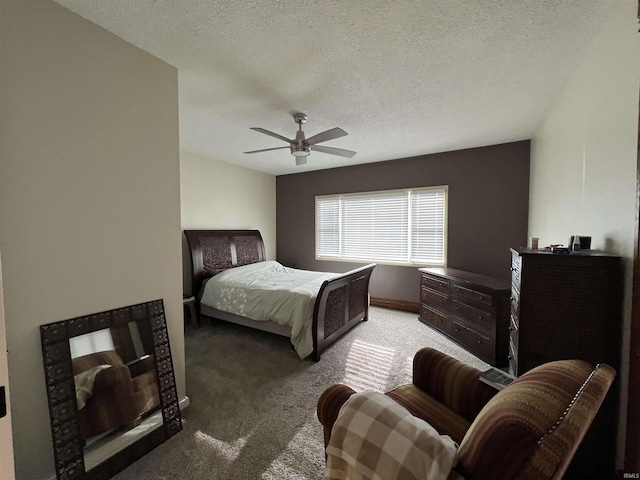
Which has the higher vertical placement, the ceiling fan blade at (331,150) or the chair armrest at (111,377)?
the ceiling fan blade at (331,150)

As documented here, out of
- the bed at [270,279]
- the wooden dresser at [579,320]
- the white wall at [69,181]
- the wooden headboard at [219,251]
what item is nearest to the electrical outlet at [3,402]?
the white wall at [69,181]

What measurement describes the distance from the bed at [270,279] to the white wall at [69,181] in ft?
4.74

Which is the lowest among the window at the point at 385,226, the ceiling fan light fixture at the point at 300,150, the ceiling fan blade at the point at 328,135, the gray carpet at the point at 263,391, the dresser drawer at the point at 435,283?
the gray carpet at the point at 263,391

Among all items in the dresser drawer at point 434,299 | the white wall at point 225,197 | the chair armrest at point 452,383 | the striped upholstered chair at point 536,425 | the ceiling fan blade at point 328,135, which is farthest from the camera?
the white wall at point 225,197

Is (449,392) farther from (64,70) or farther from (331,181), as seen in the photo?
(331,181)

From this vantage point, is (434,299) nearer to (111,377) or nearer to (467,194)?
(467,194)

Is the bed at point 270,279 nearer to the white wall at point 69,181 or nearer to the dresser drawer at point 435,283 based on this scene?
the dresser drawer at point 435,283

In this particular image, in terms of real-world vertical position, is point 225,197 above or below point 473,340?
above

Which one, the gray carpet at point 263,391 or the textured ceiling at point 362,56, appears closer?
the textured ceiling at point 362,56

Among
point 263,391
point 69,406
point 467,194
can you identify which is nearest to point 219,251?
point 263,391

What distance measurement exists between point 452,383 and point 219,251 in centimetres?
357

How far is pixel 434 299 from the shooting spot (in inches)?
137

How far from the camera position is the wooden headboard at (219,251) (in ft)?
11.9

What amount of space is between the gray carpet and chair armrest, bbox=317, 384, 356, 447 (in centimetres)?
55
